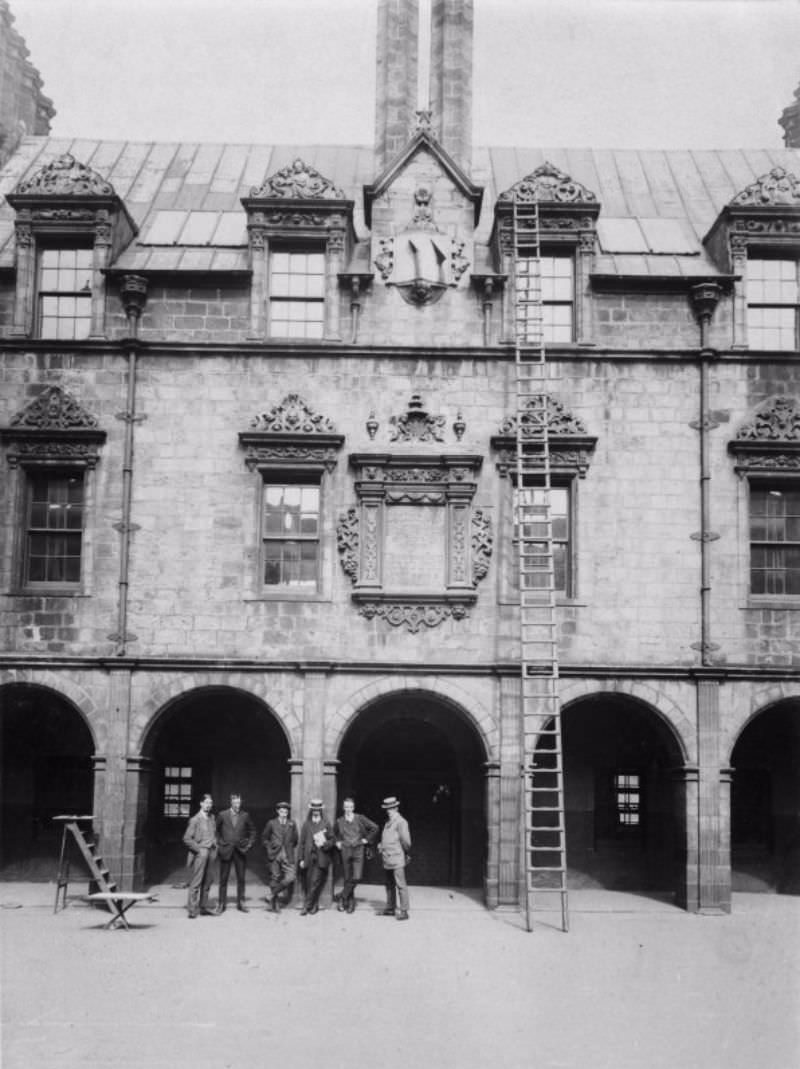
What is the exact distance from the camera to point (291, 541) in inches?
801

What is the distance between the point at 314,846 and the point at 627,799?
20.5 feet

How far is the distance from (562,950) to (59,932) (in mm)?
6431

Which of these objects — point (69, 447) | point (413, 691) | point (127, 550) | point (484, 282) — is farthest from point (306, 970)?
point (484, 282)

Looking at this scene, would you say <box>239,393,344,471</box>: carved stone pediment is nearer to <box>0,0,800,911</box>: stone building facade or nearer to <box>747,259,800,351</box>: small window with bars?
<box>0,0,800,911</box>: stone building facade

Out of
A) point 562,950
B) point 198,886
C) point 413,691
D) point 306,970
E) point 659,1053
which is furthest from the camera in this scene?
point 413,691

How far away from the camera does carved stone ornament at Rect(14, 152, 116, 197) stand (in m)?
21.0

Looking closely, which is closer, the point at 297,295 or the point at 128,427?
the point at 128,427

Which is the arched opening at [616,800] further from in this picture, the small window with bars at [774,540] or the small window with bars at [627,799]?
the small window with bars at [774,540]

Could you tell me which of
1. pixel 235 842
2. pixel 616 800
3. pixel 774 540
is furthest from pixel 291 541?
pixel 774 540

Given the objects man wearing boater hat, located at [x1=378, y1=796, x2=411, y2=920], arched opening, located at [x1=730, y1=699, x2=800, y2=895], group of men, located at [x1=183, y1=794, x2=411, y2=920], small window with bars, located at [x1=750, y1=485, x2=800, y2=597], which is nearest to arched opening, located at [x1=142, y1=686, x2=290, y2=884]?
group of men, located at [x1=183, y1=794, x2=411, y2=920]

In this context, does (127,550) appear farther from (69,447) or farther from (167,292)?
(167,292)

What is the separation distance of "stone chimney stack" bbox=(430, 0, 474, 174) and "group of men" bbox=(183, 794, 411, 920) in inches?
448

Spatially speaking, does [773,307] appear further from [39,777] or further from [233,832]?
[39,777]

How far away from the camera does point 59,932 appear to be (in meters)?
16.5
